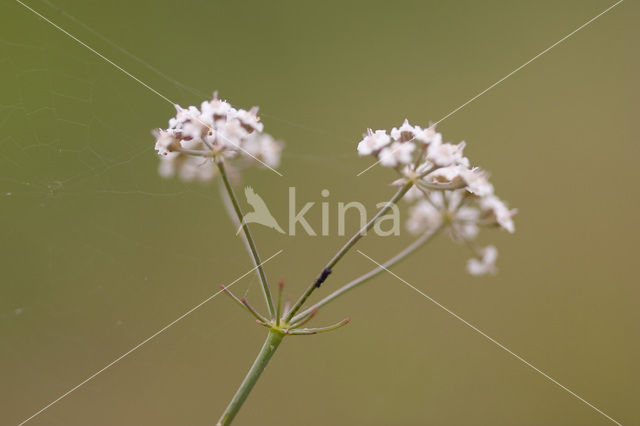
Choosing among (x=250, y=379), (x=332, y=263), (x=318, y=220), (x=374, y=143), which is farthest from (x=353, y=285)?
(x=318, y=220)

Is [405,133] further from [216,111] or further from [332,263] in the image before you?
[216,111]

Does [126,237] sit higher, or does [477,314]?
[477,314]

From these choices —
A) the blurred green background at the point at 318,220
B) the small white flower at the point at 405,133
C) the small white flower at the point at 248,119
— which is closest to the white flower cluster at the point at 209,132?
the small white flower at the point at 248,119

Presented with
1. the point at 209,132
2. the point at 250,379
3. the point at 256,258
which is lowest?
the point at 250,379

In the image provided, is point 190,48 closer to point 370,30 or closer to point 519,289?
point 370,30

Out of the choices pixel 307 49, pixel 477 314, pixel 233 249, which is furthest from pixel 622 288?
pixel 307 49

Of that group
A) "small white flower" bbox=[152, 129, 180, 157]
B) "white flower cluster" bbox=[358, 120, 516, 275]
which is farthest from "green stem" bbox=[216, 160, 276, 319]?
"white flower cluster" bbox=[358, 120, 516, 275]

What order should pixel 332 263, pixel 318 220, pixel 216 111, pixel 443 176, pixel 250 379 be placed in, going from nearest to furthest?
1. pixel 250 379
2. pixel 332 263
3. pixel 216 111
4. pixel 443 176
5. pixel 318 220
